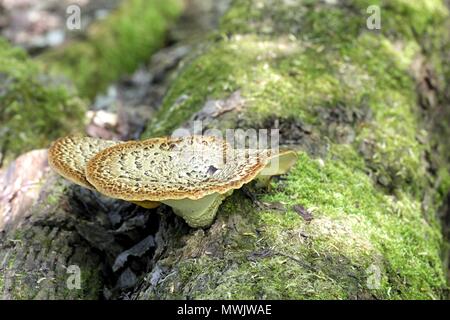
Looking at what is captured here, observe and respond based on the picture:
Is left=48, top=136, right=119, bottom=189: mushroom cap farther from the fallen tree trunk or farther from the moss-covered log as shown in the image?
the moss-covered log

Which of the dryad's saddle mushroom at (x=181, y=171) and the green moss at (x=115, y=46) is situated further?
the green moss at (x=115, y=46)

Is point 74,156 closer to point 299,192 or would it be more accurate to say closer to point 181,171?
point 181,171

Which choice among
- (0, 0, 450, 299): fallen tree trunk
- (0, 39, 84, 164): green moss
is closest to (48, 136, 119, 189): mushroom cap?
(0, 0, 450, 299): fallen tree trunk

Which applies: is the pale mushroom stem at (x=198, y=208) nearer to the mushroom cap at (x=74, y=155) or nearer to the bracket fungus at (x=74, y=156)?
the bracket fungus at (x=74, y=156)

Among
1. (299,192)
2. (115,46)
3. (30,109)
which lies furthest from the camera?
(115,46)

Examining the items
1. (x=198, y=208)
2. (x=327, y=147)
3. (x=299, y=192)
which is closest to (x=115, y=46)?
(x=327, y=147)

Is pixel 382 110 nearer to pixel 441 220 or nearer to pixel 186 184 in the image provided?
pixel 441 220

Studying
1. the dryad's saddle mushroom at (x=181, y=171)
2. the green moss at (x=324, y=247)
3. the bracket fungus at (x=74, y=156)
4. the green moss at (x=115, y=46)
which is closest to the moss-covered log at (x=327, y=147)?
the green moss at (x=324, y=247)
